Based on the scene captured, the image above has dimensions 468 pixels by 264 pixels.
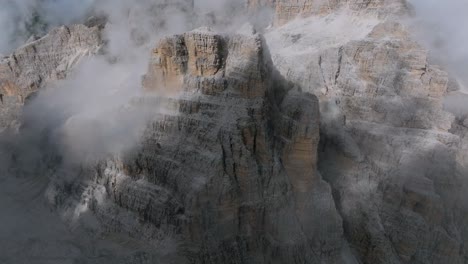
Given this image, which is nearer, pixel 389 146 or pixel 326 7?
pixel 389 146

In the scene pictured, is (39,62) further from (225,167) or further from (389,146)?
(389,146)

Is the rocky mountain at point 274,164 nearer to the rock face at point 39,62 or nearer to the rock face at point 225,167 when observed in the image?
the rock face at point 225,167

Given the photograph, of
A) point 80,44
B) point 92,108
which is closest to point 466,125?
point 92,108

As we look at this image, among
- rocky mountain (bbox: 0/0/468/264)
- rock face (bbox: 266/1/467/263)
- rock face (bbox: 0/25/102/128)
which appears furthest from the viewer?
rock face (bbox: 0/25/102/128)

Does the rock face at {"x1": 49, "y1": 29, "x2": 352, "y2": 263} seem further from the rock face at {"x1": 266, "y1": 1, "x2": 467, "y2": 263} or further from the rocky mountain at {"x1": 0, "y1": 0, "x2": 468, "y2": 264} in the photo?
the rock face at {"x1": 266, "y1": 1, "x2": 467, "y2": 263}

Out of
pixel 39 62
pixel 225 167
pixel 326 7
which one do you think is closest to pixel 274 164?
pixel 225 167

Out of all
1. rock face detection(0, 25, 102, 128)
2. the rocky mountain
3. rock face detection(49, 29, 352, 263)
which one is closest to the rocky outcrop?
the rocky mountain
